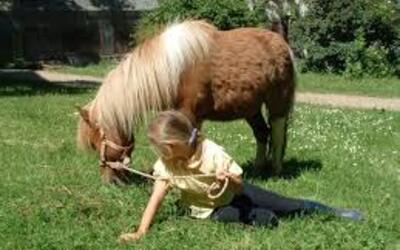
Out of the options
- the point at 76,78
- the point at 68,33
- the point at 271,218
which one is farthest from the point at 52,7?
the point at 271,218

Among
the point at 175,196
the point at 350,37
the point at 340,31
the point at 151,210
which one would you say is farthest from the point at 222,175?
the point at 350,37

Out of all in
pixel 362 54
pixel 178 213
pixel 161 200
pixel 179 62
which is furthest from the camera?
pixel 362 54

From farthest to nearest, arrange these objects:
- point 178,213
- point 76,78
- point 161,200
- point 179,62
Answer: point 76,78, point 179,62, point 178,213, point 161,200

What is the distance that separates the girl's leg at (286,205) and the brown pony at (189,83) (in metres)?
1.34

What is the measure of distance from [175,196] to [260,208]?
2.85ft

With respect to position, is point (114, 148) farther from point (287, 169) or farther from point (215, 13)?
point (215, 13)

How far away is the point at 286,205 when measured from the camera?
7.56m

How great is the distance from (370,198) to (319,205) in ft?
3.54

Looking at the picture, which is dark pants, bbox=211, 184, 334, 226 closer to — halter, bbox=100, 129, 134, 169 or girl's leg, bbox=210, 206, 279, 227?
girl's leg, bbox=210, 206, 279, 227

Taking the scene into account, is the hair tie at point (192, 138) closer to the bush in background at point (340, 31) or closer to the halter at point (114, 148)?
the halter at point (114, 148)

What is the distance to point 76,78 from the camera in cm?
2834

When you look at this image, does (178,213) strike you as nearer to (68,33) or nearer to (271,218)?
(271,218)

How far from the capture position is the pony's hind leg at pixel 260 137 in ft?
33.0

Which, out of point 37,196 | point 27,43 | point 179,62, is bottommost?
point 27,43
